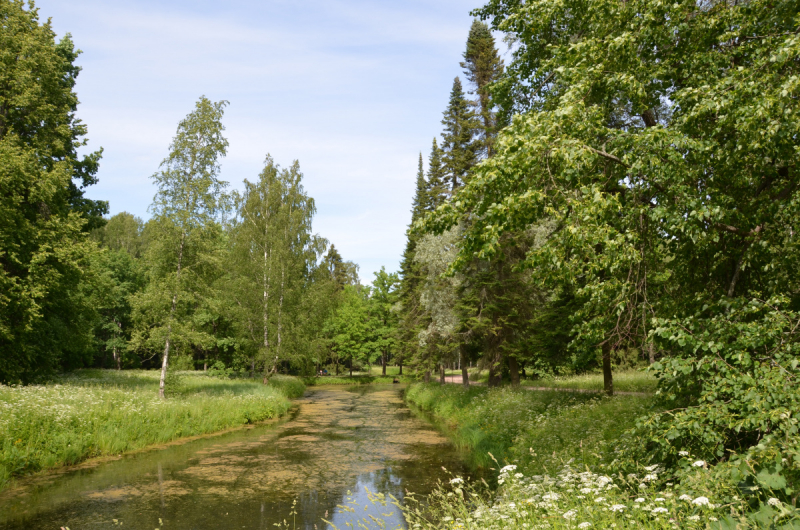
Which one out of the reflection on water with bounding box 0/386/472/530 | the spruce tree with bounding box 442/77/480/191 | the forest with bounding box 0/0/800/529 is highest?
the spruce tree with bounding box 442/77/480/191

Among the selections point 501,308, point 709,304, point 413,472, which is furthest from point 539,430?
point 501,308

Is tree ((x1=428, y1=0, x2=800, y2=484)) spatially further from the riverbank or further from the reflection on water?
the reflection on water

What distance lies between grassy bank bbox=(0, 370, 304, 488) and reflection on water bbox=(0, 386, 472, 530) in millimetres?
748

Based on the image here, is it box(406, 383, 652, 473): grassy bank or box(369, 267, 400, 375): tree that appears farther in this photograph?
box(369, 267, 400, 375): tree

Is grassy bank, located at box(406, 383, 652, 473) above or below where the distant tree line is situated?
below

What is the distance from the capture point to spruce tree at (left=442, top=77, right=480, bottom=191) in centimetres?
2725

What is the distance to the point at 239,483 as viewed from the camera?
491 inches

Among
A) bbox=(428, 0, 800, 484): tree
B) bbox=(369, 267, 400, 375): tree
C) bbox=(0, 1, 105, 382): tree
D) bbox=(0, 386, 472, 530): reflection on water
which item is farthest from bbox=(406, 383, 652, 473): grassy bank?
bbox=(369, 267, 400, 375): tree

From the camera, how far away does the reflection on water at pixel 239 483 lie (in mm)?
9812

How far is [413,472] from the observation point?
1344 cm

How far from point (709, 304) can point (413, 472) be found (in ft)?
32.4

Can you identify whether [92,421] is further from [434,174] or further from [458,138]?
[434,174]

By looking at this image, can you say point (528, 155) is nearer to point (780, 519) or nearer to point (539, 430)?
point (780, 519)

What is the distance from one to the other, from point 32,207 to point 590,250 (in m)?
24.8
